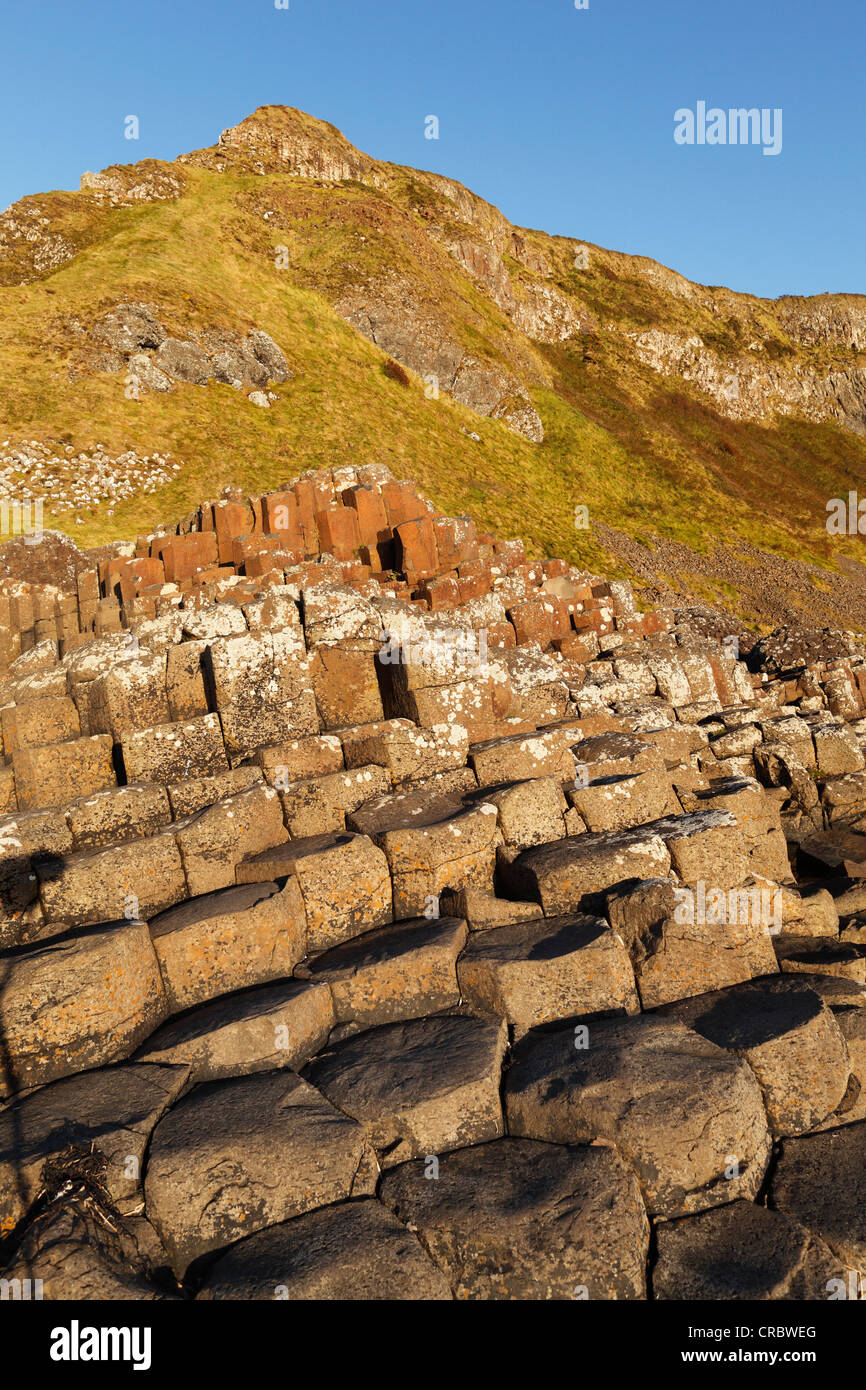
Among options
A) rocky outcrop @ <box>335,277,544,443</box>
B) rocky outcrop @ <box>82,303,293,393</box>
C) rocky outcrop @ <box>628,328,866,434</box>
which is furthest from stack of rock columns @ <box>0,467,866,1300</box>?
rocky outcrop @ <box>628,328,866,434</box>

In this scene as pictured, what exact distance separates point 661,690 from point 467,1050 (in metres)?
12.3

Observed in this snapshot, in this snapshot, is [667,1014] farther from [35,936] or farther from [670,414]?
[670,414]

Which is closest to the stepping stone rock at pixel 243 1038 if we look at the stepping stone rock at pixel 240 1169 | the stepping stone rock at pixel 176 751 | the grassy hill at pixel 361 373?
the stepping stone rock at pixel 240 1169

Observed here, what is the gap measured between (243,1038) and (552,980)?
2.77m

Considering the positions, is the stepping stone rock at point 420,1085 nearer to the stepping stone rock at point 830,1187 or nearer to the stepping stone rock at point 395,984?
the stepping stone rock at point 395,984

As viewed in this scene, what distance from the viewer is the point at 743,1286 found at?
4.86 metres

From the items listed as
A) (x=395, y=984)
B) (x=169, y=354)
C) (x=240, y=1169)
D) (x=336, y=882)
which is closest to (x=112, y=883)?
(x=336, y=882)

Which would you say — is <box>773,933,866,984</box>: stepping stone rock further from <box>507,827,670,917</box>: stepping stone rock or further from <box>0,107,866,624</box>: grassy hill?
<box>0,107,866,624</box>: grassy hill

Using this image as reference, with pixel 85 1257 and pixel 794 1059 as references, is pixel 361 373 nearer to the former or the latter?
pixel 794 1059

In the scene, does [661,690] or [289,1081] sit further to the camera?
[661,690]

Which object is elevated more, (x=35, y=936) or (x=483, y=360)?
(x=483, y=360)

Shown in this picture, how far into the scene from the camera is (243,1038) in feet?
21.6

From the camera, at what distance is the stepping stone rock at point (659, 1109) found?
5.56 meters
